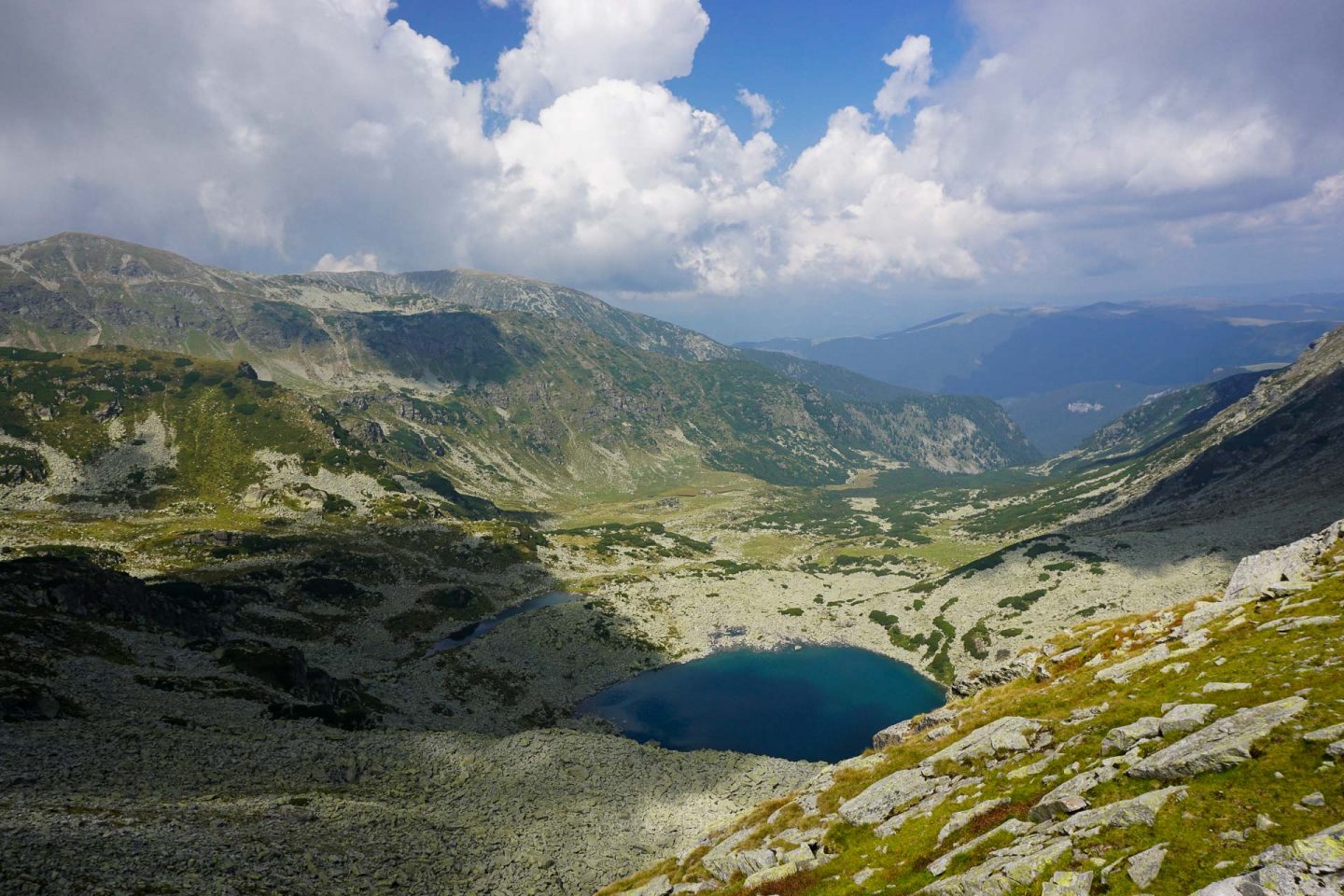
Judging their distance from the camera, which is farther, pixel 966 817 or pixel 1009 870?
pixel 966 817

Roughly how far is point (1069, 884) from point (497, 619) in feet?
468

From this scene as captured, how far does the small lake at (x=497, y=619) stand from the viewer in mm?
130375

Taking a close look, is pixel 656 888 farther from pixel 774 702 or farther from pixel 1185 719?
pixel 774 702

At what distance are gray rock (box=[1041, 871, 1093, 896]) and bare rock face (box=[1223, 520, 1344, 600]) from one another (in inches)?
1415

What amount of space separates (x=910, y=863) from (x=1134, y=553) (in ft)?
457

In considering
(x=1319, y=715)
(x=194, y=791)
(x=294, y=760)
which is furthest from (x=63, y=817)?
(x=1319, y=715)

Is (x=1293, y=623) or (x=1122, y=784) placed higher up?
(x=1293, y=623)

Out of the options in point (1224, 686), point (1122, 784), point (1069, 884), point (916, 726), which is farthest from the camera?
point (916, 726)

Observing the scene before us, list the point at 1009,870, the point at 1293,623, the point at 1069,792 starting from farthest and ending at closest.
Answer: the point at 1293,623 < the point at 1069,792 < the point at 1009,870

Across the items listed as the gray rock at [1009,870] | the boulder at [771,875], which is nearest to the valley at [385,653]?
the boulder at [771,875]

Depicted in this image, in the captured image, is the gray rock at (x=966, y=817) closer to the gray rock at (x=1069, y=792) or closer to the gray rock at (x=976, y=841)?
the gray rock at (x=976, y=841)

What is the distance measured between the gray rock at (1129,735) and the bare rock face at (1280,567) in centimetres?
2375

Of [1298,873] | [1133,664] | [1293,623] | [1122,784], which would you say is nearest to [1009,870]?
[1122,784]

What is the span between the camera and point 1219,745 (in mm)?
22219
